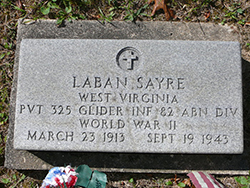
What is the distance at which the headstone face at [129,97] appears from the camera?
2.50 metres

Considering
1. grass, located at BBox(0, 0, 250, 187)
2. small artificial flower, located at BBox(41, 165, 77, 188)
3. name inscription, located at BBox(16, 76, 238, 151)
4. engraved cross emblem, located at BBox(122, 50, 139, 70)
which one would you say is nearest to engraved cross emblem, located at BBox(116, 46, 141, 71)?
engraved cross emblem, located at BBox(122, 50, 139, 70)

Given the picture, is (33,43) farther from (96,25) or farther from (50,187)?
(50,187)

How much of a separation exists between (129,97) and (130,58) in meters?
0.41

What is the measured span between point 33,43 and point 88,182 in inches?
61.1

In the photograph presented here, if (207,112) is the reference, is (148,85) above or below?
above

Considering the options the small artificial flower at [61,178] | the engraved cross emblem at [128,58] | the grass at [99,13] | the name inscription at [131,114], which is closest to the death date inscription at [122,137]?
the name inscription at [131,114]

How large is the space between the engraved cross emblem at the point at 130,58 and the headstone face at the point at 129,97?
0.03 ft

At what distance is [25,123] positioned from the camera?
99.1 inches

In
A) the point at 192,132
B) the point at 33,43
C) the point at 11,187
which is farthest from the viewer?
the point at 11,187

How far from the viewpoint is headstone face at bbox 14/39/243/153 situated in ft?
8.20

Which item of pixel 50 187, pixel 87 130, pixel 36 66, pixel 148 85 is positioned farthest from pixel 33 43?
pixel 50 187

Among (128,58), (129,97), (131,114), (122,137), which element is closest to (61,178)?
(122,137)

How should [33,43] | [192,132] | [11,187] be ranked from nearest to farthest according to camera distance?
[192,132], [33,43], [11,187]

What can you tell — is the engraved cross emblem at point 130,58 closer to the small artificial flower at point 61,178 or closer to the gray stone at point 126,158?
the gray stone at point 126,158
